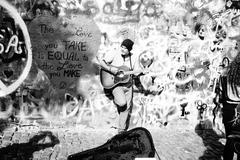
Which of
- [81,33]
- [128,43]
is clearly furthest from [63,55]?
[128,43]

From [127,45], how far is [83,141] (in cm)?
257

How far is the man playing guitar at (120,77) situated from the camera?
7.25m

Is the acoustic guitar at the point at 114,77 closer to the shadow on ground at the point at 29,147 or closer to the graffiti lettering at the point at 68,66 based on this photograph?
the graffiti lettering at the point at 68,66

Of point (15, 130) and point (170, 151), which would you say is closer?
point (170, 151)

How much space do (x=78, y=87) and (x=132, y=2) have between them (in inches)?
97.5

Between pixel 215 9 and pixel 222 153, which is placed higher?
pixel 215 9

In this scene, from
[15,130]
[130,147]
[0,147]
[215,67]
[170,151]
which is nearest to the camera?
[130,147]

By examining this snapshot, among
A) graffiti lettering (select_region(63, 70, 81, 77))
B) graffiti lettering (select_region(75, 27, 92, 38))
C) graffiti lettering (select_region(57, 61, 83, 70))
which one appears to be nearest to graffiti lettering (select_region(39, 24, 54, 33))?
graffiti lettering (select_region(75, 27, 92, 38))

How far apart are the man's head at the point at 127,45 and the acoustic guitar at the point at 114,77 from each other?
1.41 ft

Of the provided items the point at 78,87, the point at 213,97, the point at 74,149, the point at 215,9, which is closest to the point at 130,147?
the point at 74,149

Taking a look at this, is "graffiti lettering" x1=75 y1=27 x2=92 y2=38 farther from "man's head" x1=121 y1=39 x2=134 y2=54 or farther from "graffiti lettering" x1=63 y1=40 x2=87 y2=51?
"man's head" x1=121 y1=39 x2=134 y2=54

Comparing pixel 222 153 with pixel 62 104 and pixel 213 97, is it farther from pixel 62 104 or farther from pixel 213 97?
pixel 62 104

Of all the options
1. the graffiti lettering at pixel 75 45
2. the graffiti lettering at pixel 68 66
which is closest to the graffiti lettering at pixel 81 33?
the graffiti lettering at pixel 75 45

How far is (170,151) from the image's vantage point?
671 centimetres
